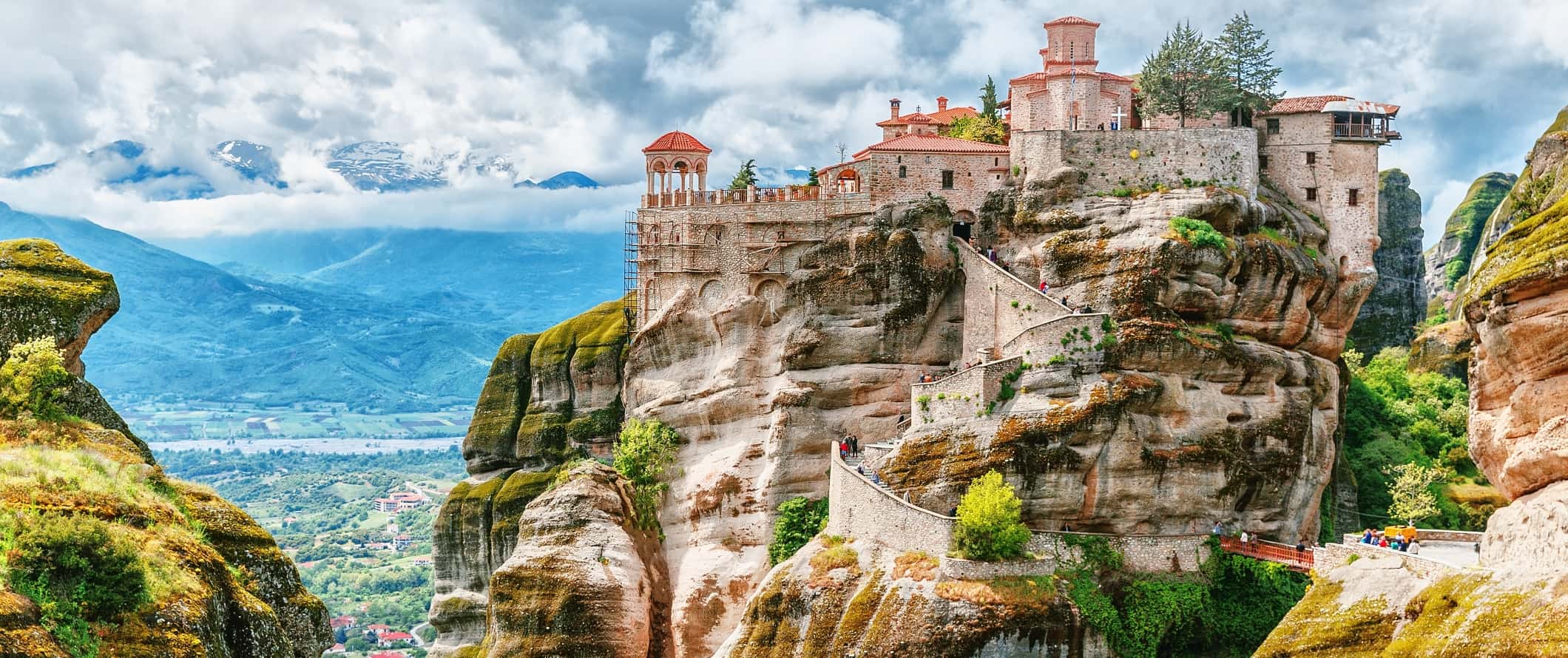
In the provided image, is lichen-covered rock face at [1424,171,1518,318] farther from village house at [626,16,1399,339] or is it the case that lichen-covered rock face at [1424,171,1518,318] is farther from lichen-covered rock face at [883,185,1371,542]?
lichen-covered rock face at [883,185,1371,542]

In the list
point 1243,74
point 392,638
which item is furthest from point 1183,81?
point 392,638

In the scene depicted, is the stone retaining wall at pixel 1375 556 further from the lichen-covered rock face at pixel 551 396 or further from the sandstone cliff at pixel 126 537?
the lichen-covered rock face at pixel 551 396

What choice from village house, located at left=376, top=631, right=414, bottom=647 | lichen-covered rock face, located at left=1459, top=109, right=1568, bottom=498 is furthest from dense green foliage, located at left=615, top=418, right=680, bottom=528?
village house, located at left=376, top=631, right=414, bottom=647

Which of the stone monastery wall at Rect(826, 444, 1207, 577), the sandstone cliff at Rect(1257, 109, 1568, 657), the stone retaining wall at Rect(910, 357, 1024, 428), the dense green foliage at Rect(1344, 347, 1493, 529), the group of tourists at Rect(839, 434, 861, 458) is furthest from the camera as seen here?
the dense green foliage at Rect(1344, 347, 1493, 529)

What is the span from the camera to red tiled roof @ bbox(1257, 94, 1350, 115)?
247 ft

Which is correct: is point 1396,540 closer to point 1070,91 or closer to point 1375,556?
point 1375,556

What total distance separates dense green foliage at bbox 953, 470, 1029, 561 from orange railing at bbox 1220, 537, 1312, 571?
880cm

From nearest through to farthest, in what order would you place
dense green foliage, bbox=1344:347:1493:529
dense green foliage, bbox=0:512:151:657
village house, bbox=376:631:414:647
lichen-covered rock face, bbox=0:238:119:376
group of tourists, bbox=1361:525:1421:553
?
dense green foliage, bbox=0:512:151:657, lichen-covered rock face, bbox=0:238:119:376, group of tourists, bbox=1361:525:1421:553, dense green foliage, bbox=1344:347:1493:529, village house, bbox=376:631:414:647

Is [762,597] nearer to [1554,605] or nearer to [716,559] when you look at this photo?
[716,559]

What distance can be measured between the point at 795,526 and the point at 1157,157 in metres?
22.3

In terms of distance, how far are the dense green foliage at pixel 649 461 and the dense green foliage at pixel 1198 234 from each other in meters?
25.2

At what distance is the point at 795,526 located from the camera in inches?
2894

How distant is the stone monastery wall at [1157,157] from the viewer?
239ft

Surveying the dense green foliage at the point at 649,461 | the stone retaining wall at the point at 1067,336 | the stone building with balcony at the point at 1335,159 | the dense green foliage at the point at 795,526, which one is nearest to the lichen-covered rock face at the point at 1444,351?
the stone building with balcony at the point at 1335,159
